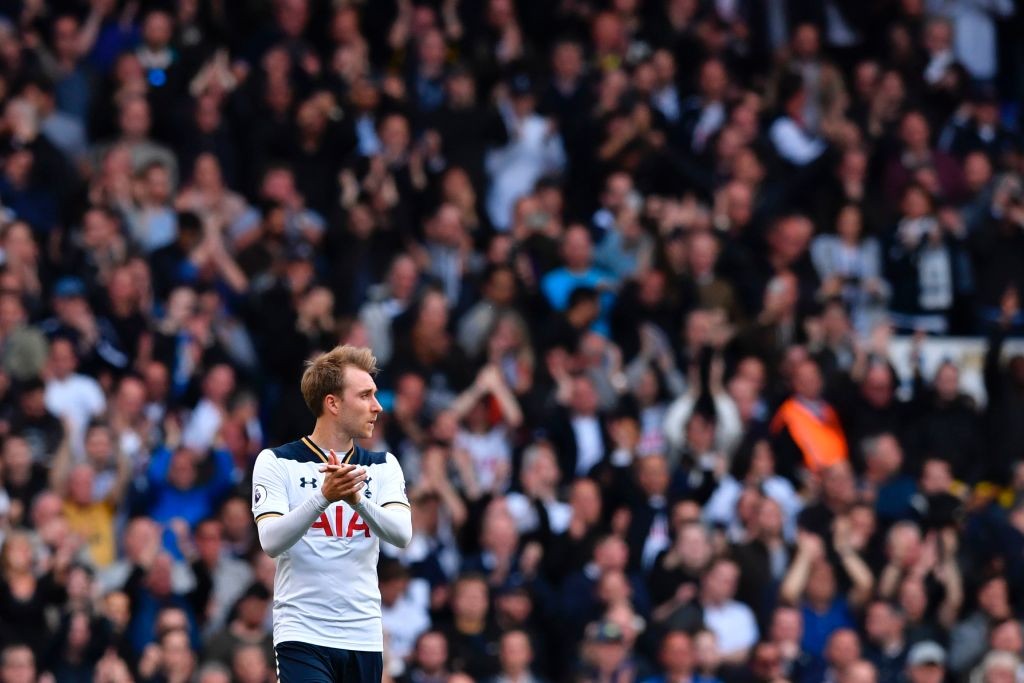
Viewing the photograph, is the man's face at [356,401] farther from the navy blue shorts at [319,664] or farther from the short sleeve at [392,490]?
the navy blue shorts at [319,664]

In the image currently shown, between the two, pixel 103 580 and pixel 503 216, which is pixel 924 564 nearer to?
pixel 503 216

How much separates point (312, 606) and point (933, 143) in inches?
506

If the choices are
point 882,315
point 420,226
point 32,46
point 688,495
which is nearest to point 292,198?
point 420,226

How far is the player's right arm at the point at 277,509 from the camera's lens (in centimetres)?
895

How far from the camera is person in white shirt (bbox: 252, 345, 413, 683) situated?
368 inches

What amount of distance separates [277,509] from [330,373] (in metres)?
0.61

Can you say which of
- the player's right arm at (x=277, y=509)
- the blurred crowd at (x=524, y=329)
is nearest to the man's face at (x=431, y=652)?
the blurred crowd at (x=524, y=329)

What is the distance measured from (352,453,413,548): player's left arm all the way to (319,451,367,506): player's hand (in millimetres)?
222

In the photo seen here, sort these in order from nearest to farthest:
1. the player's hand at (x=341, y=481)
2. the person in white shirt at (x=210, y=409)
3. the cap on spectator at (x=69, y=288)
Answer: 1. the player's hand at (x=341, y=481)
2. the person in white shirt at (x=210, y=409)
3. the cap on spectator at (x=69, y=288)

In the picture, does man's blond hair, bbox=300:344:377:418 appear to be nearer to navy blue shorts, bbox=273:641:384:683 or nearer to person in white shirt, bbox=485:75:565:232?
navy blue shorts, bbox=273:641:384:683

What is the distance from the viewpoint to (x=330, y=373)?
9375 mm

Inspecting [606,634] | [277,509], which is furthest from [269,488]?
[606,634]

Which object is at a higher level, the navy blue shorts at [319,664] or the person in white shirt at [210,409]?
the person in white shirt at [210,409]

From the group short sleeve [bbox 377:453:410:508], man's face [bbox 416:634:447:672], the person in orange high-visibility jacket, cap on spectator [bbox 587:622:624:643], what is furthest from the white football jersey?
the person in orange high-visibility jacket
